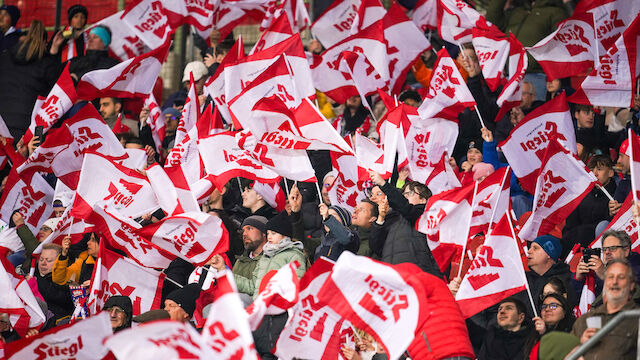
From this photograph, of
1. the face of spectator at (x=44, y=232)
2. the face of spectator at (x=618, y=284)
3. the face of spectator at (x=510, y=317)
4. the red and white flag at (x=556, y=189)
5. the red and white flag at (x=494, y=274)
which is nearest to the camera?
the face of spectator at (x=618, y=284)

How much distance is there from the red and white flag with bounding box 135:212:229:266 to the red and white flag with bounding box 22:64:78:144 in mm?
3093

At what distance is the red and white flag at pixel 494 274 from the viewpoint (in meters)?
9.46

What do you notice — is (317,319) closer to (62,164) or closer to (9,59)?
(62,164)

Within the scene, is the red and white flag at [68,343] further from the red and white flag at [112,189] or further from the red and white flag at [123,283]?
the red and white flag at [112,189]

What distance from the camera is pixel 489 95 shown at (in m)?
13.3

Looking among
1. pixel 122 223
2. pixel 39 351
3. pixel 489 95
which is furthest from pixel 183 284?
pixel 489 95

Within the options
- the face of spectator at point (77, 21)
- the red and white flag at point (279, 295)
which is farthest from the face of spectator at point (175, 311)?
the face of spectator at point (77, 21)

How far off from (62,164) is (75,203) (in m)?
1.35

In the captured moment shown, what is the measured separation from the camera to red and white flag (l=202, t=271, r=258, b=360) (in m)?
7.14

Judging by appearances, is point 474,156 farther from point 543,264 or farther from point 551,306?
point 551,306

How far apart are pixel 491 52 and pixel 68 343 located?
6444mm

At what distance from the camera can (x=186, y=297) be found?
10234 mm

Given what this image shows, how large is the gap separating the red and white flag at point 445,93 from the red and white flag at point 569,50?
0.99 m

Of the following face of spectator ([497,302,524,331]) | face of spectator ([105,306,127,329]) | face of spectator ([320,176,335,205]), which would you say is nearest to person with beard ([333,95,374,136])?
face of spectator ([320,176,335,205])
